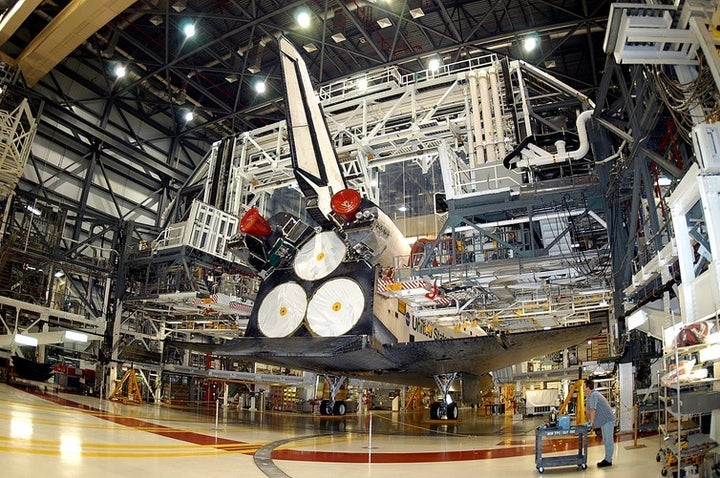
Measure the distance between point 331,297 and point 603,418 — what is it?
7.20 m

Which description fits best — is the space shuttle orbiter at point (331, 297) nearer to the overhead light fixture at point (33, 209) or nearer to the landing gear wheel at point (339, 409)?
the landing gear wheel at point (339, 409)

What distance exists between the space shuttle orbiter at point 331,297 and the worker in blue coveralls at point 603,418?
382 cm

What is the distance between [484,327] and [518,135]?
1277 cm

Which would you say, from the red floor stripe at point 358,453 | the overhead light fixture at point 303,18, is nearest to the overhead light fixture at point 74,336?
the red floor stripe at point 358,453

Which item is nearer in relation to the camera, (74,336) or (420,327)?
(420,327)

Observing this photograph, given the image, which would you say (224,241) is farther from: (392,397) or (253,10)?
(392,397)

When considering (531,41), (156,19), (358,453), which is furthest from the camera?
(156,19)

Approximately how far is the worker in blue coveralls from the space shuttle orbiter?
382cm

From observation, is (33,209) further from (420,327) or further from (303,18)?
(420,327)

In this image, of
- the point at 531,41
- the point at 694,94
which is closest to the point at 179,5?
the point at 531,41

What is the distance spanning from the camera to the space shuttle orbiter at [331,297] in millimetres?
12492

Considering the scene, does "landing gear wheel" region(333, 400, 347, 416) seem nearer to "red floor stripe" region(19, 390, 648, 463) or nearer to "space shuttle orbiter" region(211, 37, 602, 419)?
"space shuttle orbiter" region(211, 37, 602, 419)

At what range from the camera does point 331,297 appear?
1332cm

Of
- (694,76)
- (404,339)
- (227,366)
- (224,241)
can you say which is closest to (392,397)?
(227,366)
